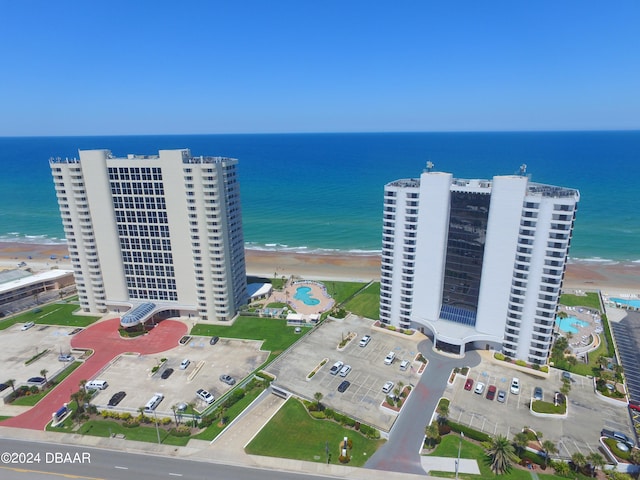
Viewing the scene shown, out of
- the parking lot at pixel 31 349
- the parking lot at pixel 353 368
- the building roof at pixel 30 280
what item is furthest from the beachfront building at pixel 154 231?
the parking lot at pixel 353 368

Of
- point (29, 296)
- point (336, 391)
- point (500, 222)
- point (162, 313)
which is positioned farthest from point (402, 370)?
point (29, 296)

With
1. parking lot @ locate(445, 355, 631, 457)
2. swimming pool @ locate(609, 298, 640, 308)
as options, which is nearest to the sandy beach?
swimming pool @ locate(609, 298, 640, 308)

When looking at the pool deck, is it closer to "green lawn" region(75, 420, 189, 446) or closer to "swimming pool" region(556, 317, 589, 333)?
"green lawn" region(75, 420, 189, 446)

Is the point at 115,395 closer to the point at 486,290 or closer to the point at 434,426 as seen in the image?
the point at 434,426

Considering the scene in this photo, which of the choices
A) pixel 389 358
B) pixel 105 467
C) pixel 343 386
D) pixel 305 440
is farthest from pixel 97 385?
pixel 389 358

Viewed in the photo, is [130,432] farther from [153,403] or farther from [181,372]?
[181,372]

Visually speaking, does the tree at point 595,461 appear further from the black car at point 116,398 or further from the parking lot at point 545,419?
the black car at point 116,398
